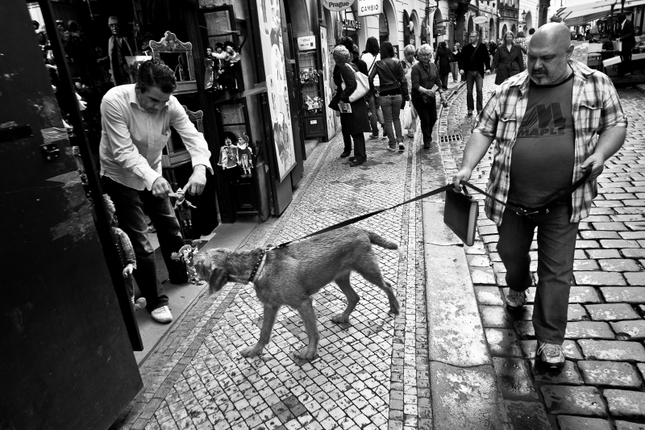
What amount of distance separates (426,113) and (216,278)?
764cm

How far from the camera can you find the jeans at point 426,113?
9.22 metres

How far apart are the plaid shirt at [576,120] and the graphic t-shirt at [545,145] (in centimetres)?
4

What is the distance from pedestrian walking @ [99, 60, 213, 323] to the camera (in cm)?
332

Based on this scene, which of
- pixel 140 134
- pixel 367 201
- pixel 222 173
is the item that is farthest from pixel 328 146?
pixel 140 134

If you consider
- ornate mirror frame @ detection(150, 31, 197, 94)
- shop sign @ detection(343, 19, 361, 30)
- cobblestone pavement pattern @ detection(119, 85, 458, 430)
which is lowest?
cobblestone pavement pattern @ detection(119, 85, 458, 430)

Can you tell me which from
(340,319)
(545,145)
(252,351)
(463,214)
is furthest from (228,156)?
(545,145)

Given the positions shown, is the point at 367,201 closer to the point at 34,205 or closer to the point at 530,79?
the point at 530,79

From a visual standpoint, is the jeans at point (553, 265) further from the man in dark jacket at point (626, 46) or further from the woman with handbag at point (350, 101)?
the man in dark jacket at point (626, 46)

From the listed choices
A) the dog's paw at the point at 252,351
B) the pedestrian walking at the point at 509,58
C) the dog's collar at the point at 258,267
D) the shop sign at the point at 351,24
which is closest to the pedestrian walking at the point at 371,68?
the pedestrian walking at the point at 509,58

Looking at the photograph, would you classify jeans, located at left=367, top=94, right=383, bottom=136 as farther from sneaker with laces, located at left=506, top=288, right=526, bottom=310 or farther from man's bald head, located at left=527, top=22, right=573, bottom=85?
man's bald head, located at left=527, top=22, right=573, bottom=85

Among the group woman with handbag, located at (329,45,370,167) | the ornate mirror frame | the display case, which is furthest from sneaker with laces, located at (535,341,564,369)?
the display case

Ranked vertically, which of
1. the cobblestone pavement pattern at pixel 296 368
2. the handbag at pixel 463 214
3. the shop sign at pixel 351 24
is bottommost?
the cobblestone pavement pattern at pixel 296 368

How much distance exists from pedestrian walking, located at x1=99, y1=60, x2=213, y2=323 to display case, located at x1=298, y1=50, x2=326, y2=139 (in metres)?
7.13

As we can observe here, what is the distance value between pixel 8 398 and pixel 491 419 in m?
2.65
